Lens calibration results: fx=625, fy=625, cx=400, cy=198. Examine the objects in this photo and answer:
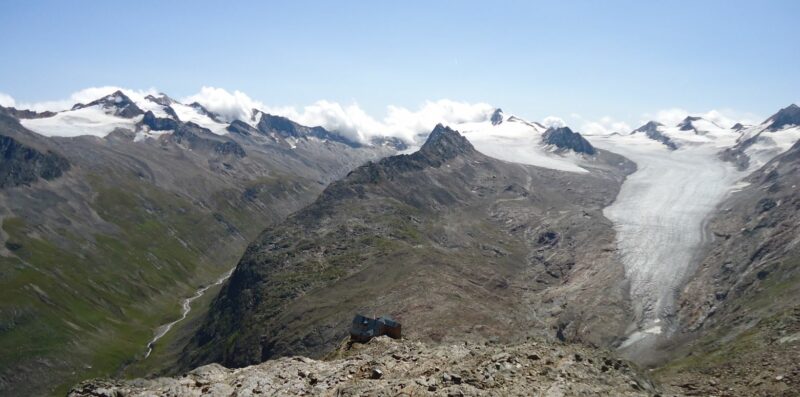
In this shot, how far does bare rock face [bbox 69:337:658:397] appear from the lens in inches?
1550

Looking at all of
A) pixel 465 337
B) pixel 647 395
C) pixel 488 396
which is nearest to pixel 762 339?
pixel 465 337

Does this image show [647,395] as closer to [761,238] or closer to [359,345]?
[359,345]

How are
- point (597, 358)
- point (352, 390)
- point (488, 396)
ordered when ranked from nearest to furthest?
point (488, 396) → point (352, 390) → point (597, 358)

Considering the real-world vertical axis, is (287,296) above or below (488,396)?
below

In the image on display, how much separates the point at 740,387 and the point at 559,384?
30080 millimetres

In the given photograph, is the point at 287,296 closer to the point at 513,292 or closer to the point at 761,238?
the point at 513,292

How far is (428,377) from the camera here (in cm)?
4044

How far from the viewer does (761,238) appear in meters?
191

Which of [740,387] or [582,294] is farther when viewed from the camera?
[582,294]

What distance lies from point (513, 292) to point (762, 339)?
318 ft

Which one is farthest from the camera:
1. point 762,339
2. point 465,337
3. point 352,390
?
point 465,337

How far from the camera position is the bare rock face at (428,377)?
129ft

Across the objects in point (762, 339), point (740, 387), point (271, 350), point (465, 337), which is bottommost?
point (271, 350)

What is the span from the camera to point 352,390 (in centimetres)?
4000
